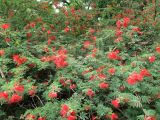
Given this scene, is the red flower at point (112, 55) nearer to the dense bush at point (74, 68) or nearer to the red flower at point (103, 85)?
the dense bush at point (74, 68)

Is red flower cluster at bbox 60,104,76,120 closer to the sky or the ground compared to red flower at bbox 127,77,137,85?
closer to the ground

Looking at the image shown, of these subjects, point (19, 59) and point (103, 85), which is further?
point (19, 59)

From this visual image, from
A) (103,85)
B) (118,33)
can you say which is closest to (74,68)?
(103,85)

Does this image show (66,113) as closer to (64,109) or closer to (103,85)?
(64,109)

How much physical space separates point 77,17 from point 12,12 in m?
1.57

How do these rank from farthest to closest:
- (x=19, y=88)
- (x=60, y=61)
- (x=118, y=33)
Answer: (x=118, y=33)
(x=60, y=61)
(x=19, y=88)

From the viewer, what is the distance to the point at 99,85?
5148mm

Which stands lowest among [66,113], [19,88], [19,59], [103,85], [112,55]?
[66,113]

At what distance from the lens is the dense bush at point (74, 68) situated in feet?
16.7

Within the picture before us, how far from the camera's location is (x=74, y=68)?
559cm

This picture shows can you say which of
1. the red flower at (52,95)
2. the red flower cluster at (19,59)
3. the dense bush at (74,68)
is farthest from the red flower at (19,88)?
the red flower cluster at (19,59)

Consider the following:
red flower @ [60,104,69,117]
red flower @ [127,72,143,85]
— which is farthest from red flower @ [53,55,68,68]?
red flower @ [127,72,143,85]

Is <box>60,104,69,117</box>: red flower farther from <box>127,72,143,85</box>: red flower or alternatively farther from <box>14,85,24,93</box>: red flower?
<box>127,72,143,85</box>: red flower

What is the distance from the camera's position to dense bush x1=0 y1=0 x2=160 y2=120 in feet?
16.7
